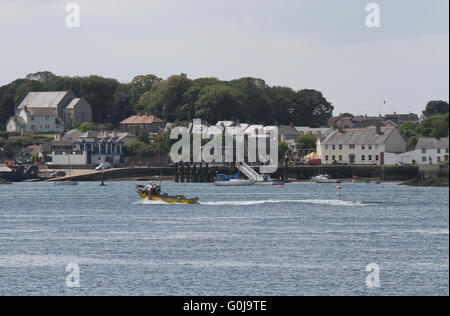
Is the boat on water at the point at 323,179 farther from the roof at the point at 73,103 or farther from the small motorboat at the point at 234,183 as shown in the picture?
the roof at the point at 73,103

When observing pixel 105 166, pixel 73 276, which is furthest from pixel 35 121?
pixel 73 276

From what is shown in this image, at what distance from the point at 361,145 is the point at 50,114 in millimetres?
80524

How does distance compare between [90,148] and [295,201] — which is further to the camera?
[90,148]

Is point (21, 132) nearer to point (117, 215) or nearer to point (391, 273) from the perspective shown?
point (117, 215)

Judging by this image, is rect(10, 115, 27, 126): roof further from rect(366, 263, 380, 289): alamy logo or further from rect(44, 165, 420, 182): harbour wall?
rect(366, 263, 380, 289): alamy logo

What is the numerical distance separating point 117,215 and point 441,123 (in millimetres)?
45920

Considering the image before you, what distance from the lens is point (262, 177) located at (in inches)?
4968

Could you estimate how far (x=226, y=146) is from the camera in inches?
5955

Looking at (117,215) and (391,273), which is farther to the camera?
(117,215)

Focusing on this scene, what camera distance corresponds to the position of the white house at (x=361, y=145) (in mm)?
140125

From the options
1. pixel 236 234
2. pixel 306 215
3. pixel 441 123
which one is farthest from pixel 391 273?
pixel 306 215

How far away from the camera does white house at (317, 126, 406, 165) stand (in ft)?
460

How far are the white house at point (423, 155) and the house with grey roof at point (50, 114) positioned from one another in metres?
→ 84.7

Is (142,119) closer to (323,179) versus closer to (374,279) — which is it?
(323,179)
